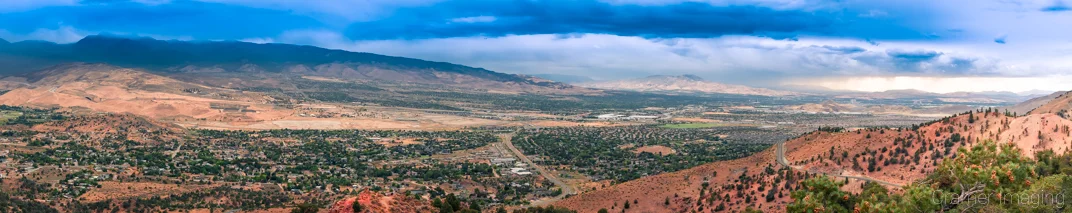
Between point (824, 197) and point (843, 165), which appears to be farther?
point (843, 165)

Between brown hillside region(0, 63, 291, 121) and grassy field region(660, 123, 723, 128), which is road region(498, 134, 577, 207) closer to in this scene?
grassy field region(660, 123, 723, 128)

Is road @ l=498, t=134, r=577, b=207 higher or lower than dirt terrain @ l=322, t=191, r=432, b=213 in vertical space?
lower

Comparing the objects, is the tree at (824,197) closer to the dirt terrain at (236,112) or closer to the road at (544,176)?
the road at (544,176)

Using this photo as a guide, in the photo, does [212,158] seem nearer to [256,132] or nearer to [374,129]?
[256,132]

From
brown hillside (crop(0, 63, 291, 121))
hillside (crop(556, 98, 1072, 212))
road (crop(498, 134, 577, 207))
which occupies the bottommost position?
road (crop(498, 134, 577, 207))

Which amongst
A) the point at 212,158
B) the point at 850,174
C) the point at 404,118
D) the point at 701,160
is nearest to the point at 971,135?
the point at 850,174

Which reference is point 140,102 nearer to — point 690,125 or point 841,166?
point 690,125

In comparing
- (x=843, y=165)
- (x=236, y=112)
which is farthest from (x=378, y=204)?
(x=236, y=112)

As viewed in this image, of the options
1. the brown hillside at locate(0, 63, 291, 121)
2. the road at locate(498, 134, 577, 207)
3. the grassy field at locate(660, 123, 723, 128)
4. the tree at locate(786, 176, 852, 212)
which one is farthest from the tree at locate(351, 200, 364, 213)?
the grassy field at locate(660, 123, 723, 128)
